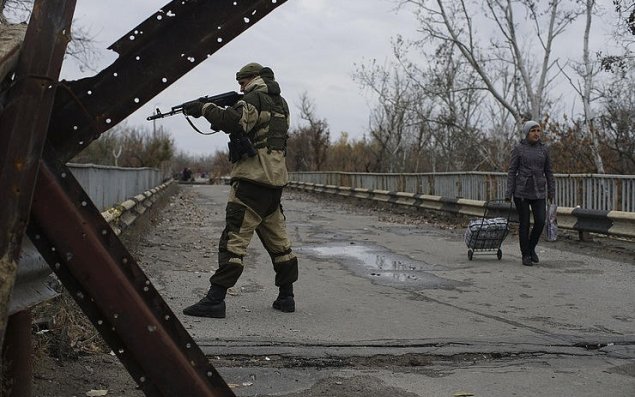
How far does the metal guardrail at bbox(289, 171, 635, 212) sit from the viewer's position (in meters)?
11.3

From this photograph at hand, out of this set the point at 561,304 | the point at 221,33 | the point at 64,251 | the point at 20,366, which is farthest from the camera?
the point at 561,304

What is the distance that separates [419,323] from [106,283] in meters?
3.80

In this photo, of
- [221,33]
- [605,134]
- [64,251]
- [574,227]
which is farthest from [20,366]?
[605,134]

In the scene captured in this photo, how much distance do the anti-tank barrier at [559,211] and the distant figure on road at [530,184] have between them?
158 centimetres

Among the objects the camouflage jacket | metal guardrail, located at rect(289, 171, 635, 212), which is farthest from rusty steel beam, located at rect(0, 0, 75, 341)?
metal guardrail, located at rect(289, 171, 635, 212)

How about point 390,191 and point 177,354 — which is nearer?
point 177,354

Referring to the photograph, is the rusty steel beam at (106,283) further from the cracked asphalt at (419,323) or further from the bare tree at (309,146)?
the bare tree at (309,146)

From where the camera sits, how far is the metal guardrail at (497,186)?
11.3 metres

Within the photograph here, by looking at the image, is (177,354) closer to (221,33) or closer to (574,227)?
(221,33)

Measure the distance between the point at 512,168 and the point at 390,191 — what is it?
12779 millimetres

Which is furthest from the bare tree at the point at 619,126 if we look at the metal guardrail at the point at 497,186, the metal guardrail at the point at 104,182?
the metal guardrail at the point at 104,182

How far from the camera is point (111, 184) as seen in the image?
36.4ft

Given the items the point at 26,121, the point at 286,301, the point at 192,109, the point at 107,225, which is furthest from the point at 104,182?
the point at 26,121

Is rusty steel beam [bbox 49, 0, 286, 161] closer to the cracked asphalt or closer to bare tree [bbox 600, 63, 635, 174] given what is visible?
the cracked asphalt
